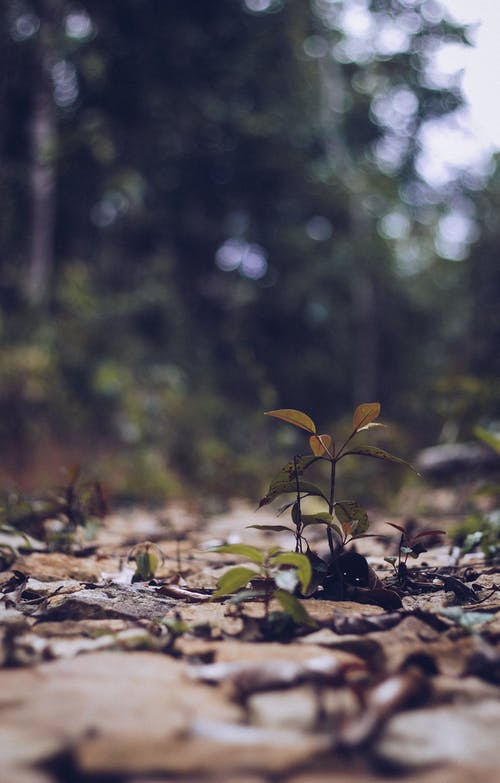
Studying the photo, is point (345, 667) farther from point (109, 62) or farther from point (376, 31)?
point (376, 31)

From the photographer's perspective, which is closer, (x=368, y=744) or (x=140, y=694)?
(x=368, y=744)

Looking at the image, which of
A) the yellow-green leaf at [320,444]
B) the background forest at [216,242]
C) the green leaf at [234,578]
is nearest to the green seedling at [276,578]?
the green leaf at [234,578]

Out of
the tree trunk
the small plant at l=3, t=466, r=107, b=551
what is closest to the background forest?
the tree trunk

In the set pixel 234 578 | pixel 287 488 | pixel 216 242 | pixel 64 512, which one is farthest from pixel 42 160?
pixel 234 578

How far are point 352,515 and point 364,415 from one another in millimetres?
256

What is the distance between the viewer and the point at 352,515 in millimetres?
1564

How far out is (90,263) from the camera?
1090 centimetres

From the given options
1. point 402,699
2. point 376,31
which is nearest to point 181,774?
point 402,699

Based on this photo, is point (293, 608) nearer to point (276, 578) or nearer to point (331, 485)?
point (276, 578)

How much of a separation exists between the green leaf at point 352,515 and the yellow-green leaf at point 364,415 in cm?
20

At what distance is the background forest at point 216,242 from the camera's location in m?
6.57

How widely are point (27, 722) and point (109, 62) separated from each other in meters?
9.42

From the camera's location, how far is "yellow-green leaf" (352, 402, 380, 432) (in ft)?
4.88

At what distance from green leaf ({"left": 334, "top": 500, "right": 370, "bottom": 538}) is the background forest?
285 centimetres
